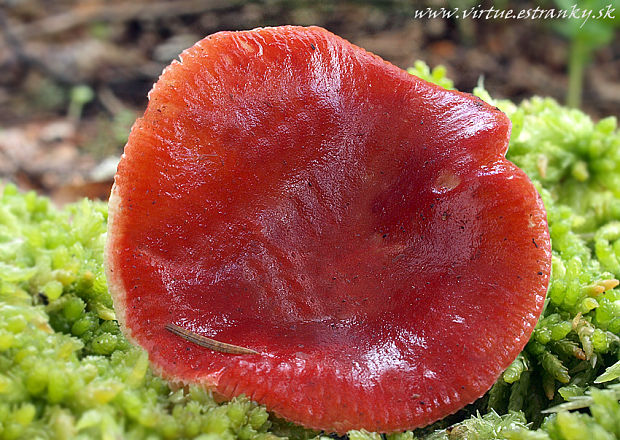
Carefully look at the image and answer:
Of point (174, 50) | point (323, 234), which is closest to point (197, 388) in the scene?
point (323, 234)

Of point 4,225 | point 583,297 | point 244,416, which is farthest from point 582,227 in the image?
point 4,225

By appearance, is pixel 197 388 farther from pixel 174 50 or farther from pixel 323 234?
pixel 174 50

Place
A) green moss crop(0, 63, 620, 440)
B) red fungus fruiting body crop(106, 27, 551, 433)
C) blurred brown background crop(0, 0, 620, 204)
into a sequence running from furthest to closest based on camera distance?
blurred brown background crop(0, 0, 620, 204) < red fungus fruiting body crop(106, 27, 551, 433) < green moss crop(0, 63, 620, 440)

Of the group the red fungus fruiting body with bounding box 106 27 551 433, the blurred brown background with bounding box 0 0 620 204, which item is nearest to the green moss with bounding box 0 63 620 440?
the red fungus fruiting body with bounding box 106 27 551 433

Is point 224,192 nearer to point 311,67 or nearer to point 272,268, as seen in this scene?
point 272,268

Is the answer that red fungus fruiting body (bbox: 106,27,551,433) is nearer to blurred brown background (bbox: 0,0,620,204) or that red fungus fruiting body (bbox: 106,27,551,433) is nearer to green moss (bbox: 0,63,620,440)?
green moss (bbox: 0,63,620,440)

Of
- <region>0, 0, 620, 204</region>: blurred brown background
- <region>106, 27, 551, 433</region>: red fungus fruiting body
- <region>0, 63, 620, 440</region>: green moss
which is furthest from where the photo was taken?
<region>0, 0, 620, 204</region>: blurred brown background
